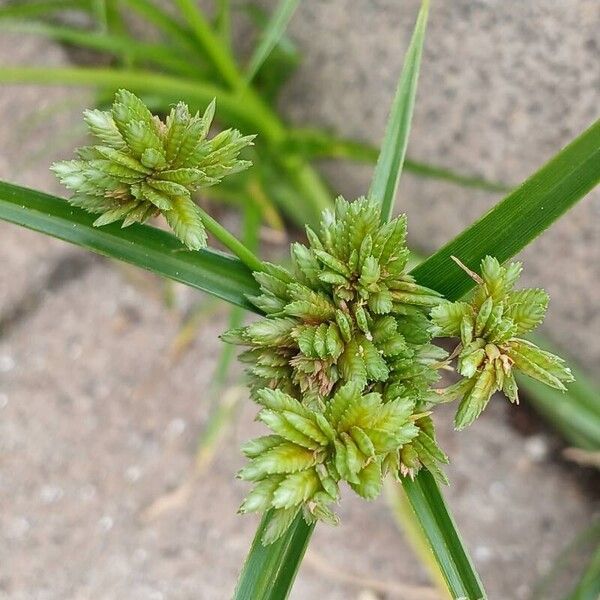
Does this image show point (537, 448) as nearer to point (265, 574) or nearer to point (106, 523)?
point (106, 523)

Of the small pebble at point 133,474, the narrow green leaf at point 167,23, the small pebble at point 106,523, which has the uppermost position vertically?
the narrow green leaf at point 167,23

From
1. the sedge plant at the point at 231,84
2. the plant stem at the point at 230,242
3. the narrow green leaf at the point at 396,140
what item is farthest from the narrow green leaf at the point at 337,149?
the plant stem at the point at 230,242

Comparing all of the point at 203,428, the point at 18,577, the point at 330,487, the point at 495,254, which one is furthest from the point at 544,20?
the point at 18,577

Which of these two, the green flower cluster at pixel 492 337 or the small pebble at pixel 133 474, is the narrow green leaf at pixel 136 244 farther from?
the small pebble at pixel 133 474

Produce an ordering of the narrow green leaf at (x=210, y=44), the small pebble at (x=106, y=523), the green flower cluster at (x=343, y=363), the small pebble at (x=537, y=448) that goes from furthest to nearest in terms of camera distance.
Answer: the small pebble at (x=537, y=448) → the small pebble at (x=106, y=523) → the narrow green leaf at (x=210, y=44) → the green flower cluster at (x=343, y=363)

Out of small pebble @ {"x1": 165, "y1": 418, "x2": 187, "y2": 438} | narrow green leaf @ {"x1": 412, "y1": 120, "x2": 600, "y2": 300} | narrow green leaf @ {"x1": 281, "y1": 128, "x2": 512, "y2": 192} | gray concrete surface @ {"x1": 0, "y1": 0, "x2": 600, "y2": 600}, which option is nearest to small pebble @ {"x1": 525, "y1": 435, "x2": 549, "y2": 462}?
gray concrete surface @ {"x1": 0, "y1": 0, "x2": 600, "y2": 600}

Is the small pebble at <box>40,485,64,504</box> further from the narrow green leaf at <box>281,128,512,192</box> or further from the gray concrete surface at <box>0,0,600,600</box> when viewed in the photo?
the narrow green leaf at <box>281,128,512,192</box>
